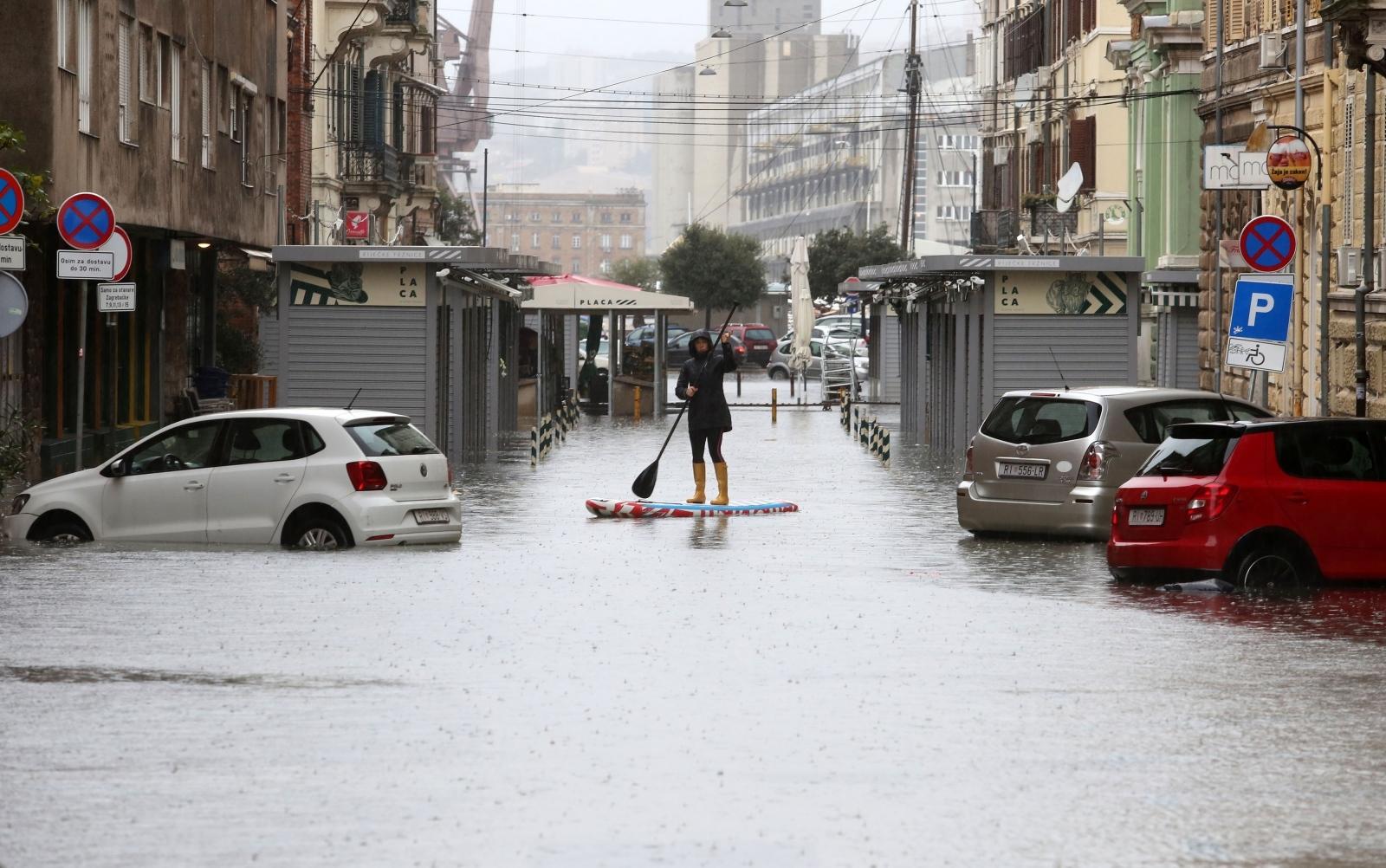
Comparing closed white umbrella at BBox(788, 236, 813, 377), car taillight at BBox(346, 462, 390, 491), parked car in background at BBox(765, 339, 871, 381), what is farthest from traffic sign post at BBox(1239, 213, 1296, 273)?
parked car in background at BBox(765, 339, 871, 381)

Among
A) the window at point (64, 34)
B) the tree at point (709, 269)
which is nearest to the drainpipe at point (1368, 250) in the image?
the window at point (64, 34)

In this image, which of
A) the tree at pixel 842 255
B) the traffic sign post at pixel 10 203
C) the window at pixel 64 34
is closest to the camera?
the traffic sign post at pixel 10 203

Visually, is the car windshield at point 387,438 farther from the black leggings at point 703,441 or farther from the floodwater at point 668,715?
the black leggings at point 703,441

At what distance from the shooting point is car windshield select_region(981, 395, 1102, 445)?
67.5 feet

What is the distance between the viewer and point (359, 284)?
32.0m

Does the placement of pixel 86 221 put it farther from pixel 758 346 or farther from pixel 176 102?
pixel 758 346

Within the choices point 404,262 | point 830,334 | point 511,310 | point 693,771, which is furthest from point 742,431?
point 830,334

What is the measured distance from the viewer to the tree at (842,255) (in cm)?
11325

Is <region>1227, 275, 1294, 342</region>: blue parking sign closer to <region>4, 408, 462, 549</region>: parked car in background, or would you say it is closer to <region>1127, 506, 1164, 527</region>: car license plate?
<region>1127, 506, 1164, 527</region>: car license plate

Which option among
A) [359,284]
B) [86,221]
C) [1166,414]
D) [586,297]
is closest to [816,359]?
[586,297]

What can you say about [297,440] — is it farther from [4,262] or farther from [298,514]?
[4,262]

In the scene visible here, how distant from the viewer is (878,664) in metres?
12.1

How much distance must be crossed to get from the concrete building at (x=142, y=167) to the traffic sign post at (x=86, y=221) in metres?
1.22

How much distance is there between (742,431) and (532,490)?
54.5 ft
